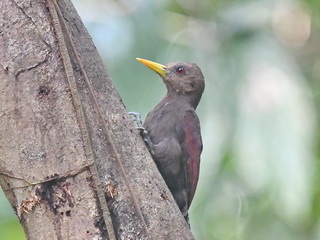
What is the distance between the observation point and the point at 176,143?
3816mm

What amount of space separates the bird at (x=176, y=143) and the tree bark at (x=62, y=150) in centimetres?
89

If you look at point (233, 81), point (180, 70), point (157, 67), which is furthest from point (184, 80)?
point (233, 81)

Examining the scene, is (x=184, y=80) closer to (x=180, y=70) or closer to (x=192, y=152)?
(x=180, y=70)

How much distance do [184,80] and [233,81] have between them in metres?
0.39

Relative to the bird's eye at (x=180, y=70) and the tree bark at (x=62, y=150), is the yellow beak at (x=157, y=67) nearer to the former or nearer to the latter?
the bird's eye at (x=180, y=70)

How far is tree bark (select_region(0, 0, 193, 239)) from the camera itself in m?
2.46

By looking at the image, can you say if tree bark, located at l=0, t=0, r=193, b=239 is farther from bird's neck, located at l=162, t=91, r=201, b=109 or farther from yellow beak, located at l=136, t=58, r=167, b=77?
bird's neck, located at l=162, t=91, r=201, b=109

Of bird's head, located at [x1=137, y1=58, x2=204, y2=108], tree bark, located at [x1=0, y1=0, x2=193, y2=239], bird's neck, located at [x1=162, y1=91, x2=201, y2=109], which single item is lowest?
tree bark, located at [x1=0, y1=0, x2=193, y2=239]

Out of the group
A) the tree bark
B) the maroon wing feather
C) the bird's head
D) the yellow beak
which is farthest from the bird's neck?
the tree bark

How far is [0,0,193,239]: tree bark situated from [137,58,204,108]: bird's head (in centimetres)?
171

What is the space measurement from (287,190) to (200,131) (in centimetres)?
55

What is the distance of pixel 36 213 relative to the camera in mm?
2457

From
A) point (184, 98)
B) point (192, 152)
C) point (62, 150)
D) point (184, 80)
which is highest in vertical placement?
point (184, 80)

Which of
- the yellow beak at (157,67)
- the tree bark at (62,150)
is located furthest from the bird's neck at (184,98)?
the tree bark at (62,150)
